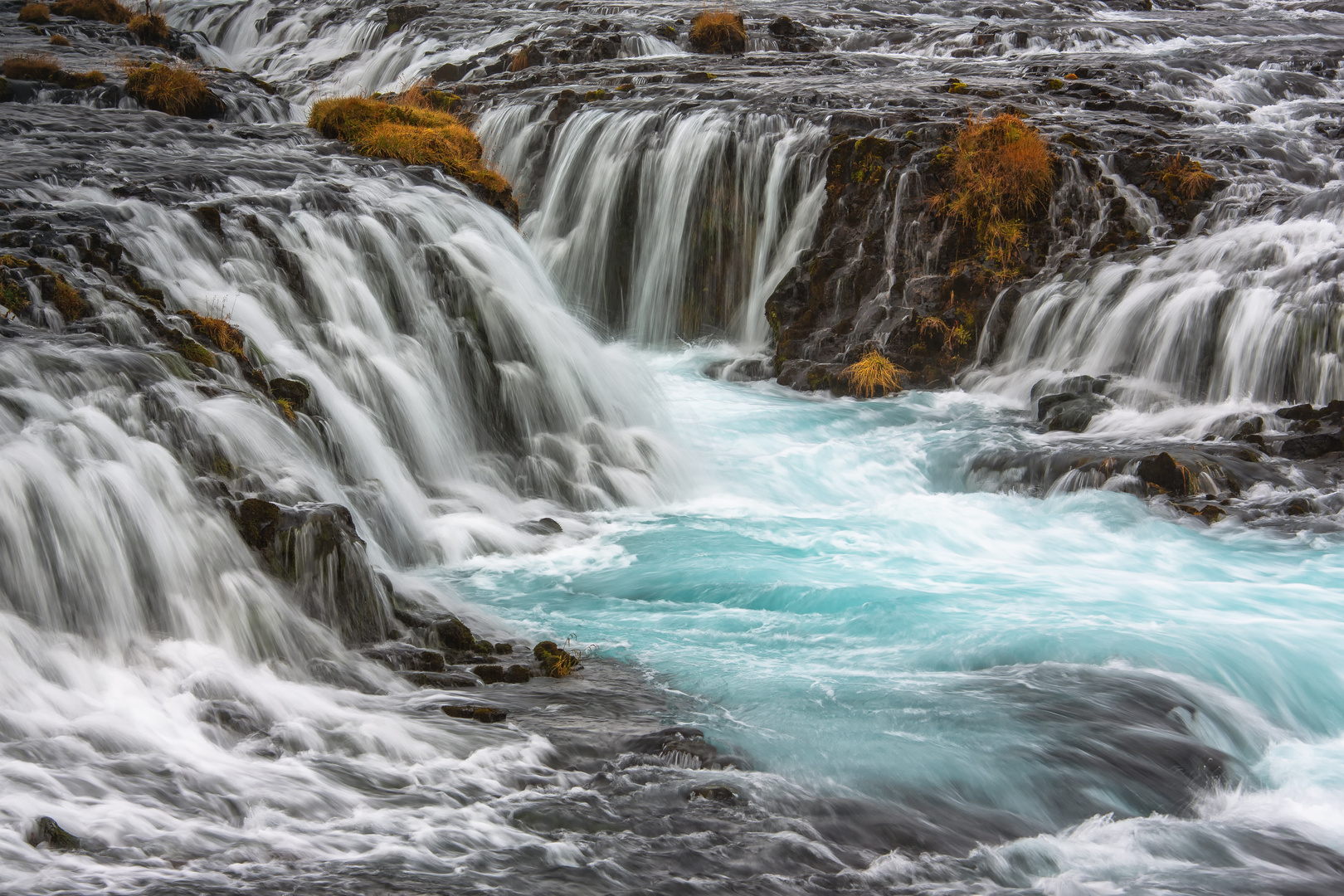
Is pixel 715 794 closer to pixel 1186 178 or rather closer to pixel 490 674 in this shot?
pixel 490 674

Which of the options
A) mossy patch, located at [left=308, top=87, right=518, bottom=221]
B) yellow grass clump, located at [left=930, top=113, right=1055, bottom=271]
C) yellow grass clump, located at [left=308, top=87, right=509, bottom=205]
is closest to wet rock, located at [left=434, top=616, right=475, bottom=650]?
mossy patch, located at [left=308, top=87, right=518, bottom=221]

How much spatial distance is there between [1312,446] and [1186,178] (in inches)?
194

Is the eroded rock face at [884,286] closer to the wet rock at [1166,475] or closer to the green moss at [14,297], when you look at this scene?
the wet rock at [1166,475]

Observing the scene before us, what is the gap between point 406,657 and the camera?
22.3 feet

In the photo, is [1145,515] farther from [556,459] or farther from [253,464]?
[253,464]

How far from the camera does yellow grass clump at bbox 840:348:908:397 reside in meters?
14.3

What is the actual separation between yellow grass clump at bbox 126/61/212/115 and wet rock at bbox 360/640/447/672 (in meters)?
10.4

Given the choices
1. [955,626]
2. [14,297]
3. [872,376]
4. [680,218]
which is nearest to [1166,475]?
[955,626]

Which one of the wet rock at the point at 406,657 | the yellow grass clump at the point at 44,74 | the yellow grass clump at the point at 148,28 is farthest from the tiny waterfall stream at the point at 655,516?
the yellow grass clump at the point at 148,28

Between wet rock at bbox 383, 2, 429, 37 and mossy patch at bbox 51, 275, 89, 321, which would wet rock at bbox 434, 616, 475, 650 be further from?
wet rock at bbox 383, 2, 429, 37

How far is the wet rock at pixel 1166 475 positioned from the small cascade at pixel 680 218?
6410 mm

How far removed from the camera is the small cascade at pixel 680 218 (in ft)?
53.8

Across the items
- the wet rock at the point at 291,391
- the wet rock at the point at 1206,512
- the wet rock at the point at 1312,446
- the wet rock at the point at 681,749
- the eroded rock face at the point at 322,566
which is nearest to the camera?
the wet rock at the point at 681,749

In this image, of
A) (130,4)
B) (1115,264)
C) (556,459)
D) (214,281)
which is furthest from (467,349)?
(130,4)
